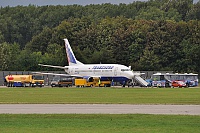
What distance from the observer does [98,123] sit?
93.9ft

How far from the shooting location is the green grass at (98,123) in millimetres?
25688

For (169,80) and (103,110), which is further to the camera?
(169,80)

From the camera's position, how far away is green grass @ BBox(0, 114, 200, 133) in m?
25.7

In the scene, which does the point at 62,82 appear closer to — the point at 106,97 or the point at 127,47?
the point at 127,47

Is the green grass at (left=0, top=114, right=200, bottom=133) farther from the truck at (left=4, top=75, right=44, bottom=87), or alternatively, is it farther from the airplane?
the truck at (left=4, top=75, right=44, bottom=87)

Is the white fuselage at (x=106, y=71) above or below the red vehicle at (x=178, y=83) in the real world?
above

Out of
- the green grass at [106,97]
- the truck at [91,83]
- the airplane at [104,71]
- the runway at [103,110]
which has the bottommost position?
the green grass at [106,97]

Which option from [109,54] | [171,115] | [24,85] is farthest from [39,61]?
[171,115]

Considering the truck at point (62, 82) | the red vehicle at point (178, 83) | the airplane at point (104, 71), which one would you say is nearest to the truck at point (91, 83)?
the airplane at point (104, 71)

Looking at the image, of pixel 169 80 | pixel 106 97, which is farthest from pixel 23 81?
pixel 106 97

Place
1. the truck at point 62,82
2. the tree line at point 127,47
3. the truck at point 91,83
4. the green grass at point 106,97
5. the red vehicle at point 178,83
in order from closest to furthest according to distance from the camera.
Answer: the green grass at point 106,97, the red vehicle at point 178,83, the truck at point 91,83, the truck at point 62,82, the tree line at point 127,47

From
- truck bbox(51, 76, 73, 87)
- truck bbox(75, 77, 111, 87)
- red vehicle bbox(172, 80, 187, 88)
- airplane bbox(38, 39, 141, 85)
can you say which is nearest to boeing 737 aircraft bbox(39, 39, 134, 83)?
airplane bbox(38, 39, 141, 85)

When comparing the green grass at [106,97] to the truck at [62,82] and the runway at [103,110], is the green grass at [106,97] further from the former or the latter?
the truck at [62,82]

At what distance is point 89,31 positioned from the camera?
165875mm
